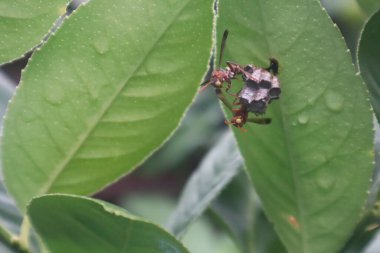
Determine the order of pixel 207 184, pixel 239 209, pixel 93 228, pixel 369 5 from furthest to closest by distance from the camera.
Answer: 1. pixel 239 209
2. pixel 207 184
3. pixel 369 5
4. pixel 93 228

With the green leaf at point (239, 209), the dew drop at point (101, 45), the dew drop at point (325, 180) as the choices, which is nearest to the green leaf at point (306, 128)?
the dew drop at point (325, 180)

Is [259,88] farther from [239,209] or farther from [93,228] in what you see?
[239,209]

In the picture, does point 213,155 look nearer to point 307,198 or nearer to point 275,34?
point 307,198

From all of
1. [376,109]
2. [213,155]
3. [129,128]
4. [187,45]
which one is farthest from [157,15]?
[213,155]

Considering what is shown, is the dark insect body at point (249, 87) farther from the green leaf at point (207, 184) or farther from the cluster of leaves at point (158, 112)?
the green leaf at point (207, 184)

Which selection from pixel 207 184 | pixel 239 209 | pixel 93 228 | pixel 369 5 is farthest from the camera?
pixel 239 209

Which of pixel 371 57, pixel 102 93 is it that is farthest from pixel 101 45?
pixel 371 57
